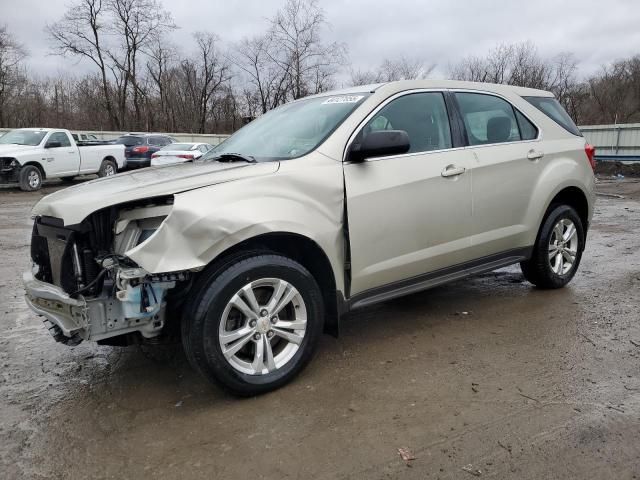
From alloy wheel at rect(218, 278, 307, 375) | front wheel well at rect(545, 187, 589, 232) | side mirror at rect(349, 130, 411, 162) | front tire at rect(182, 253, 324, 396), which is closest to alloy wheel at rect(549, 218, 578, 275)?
front wheel well at rect(545, 187, 589, 232)

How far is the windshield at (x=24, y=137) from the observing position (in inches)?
604

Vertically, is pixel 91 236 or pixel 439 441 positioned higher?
pixel 91 236

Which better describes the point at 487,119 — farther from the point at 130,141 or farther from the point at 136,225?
the point at 130,141

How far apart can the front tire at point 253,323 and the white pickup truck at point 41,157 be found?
14.4 meters

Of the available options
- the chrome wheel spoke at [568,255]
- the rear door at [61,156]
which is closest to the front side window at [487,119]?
the chrome wheel spoke at [568,255]

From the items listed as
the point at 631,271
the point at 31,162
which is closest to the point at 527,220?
the point at 631,271

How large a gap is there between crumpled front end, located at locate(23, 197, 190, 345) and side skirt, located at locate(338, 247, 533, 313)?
1.18m

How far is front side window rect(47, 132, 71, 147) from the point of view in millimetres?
15852

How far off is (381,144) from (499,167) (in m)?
1.37

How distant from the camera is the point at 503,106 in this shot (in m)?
4.39

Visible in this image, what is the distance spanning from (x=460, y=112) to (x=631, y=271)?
3104mm

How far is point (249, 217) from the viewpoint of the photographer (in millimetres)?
2818

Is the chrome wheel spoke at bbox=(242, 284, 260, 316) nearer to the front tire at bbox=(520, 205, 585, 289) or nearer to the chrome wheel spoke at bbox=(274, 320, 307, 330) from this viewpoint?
the chrome wheel spoke at bbox=(274, 320, 307, 330)

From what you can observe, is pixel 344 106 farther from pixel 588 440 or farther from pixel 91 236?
pixel 588 440
